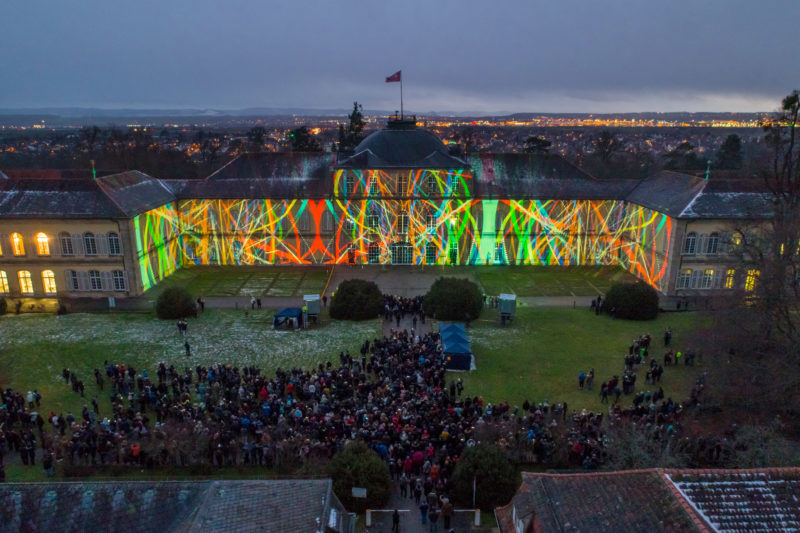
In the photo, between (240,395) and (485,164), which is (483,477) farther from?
(485,164)

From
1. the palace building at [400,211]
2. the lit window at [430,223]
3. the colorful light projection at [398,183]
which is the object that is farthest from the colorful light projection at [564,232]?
the lit window at [430,223]

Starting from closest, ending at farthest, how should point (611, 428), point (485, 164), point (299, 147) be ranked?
1. point (611, 428)
2. point (485, 164)
3. point (299, 147)

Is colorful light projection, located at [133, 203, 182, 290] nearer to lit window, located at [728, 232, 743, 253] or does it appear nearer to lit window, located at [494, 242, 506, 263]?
lit window, located at [494, 242, 506, 263]

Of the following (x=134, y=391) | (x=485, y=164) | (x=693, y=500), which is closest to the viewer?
(x=693, y=500)

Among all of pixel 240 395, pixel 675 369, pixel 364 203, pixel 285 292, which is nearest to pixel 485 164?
pixel 364 203

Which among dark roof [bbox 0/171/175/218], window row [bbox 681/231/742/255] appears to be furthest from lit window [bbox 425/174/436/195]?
dark roof [bbox 0/171/175/218]

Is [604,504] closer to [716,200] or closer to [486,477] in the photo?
[486,477]

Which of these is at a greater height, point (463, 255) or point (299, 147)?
point (299, 147)
